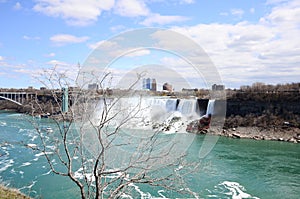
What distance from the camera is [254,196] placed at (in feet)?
21.6

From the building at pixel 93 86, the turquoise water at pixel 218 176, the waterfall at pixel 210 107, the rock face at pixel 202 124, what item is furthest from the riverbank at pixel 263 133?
the building at pixel 93 86

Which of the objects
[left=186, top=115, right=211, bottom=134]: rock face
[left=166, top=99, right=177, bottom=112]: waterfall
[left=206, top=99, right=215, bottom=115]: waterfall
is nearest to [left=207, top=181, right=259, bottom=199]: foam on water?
[left=186, top=115, right=211, bottom=134]: rock face

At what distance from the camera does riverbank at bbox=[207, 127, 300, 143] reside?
15547 mm

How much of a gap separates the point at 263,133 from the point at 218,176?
978cm

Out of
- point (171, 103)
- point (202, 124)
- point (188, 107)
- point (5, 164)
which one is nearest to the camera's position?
point (5, 164)

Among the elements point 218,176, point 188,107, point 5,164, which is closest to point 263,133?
point 188,107

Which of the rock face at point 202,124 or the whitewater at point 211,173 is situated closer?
the whitewater at point 211,173

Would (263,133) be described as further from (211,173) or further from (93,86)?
(93,86)

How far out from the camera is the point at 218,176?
320 inches

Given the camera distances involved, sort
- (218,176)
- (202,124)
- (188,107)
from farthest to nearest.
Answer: (188,107), (202,124), (218,176)

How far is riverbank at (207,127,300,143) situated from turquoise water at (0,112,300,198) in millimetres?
3374

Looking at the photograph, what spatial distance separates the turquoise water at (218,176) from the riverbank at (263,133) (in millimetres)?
3374

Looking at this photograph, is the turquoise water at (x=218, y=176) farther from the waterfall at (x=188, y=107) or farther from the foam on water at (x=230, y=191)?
the waterfall at (x=188, y=107)

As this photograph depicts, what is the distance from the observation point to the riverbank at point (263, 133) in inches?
612
